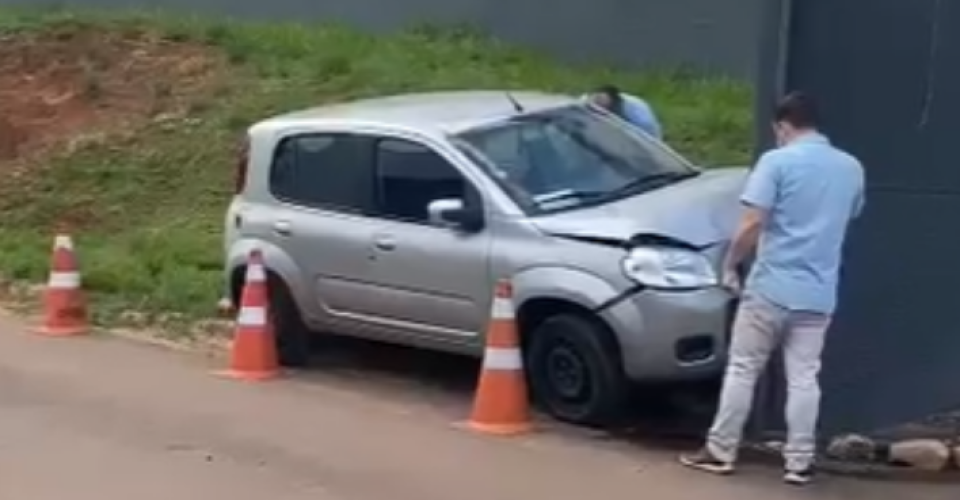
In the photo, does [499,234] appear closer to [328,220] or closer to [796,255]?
[328,220]

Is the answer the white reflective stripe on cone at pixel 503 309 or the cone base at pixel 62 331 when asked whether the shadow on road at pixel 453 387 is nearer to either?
the white reflective stripe on cone at pixel 503 309

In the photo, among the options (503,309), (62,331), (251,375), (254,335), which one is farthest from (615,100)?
(62,331)

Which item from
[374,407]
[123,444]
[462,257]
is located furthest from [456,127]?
[123,444]

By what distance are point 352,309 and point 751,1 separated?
9019 mm

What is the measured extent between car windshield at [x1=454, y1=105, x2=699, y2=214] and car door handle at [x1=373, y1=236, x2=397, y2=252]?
0.62 meters

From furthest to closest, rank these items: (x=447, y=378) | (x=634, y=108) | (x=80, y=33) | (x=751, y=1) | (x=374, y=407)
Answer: (x=80, y=33), (x=751, y=1), (x=634, y=108), (x=447, y=378), (x=374, y=407)

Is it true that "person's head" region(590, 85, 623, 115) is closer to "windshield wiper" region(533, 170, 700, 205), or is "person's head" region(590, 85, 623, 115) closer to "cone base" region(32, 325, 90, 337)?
"windshield wiper" region(533, 170, 700, 205)

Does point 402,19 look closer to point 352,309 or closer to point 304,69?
point 304,69

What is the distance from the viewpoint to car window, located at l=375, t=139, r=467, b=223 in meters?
10.9

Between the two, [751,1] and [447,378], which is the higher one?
[751,1]

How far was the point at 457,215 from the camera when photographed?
10688 mm

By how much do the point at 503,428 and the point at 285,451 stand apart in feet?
3.57

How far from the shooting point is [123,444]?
10.1 meters

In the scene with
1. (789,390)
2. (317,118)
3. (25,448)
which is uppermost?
(317,118)
